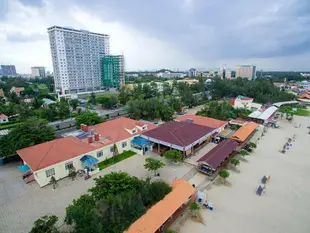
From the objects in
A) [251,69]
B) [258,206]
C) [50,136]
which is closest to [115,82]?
[50,136]

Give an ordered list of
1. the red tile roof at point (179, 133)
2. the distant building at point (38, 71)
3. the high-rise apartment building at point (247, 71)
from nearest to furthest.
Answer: the red tile roof at point (179, 133) < the high-rise apartment building at point (247, 71) < the distant building at point (38, 71)

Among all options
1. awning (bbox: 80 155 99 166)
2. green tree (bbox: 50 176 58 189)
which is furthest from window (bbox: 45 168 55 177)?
awning (bbox: 80 155 99 166)

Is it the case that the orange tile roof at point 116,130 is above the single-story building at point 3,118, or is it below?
above

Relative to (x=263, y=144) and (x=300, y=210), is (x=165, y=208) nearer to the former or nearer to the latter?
(x=300, y=210)

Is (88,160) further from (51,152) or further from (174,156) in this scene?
(174,156)

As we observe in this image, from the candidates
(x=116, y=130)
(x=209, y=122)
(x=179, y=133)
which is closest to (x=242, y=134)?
(x=209, y=122)

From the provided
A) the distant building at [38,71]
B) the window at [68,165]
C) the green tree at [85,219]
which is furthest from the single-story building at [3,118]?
the distant building at [38,71]

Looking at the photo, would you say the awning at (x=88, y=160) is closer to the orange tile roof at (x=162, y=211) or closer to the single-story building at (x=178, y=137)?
the single-story building at (x=178, y=137)
